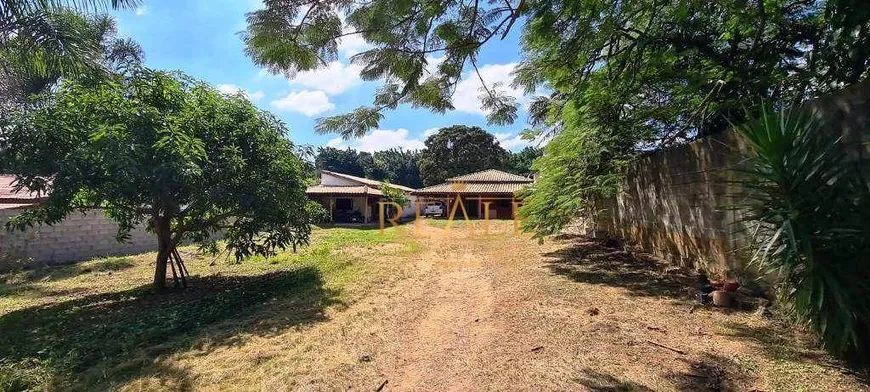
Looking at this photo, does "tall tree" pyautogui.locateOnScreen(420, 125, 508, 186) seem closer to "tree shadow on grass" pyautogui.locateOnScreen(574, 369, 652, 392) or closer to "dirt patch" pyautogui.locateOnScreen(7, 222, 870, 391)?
"dirt patch" pyautogui.locateOnScreen(7, 222, 870, 391)

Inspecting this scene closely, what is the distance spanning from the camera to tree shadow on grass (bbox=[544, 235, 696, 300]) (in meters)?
5.57

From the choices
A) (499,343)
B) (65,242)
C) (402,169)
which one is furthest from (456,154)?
(499,343)

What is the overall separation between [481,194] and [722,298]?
2362 centimetres

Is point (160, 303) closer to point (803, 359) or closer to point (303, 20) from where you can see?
point (303, 20)

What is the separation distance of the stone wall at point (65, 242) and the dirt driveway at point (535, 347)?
9161 mm

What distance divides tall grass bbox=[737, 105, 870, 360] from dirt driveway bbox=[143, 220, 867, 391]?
1.31ft

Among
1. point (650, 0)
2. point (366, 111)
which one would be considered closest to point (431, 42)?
point (366, 111)

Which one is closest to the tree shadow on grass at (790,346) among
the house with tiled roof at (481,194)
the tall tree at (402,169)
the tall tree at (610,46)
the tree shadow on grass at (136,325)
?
the tall tree at (610,46)

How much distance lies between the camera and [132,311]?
575 cm

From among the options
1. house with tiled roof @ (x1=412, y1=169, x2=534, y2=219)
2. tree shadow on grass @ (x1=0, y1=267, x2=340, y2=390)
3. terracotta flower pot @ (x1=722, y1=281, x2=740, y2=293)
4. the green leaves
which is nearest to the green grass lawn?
tree shadow on grass @ (x1=0, y1=267, x2=340, y2=390)

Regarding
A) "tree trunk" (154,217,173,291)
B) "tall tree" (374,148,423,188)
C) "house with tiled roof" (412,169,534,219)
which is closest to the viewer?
"tree trunk" (154,217,173,291)

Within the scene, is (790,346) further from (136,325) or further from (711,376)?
(136,325)

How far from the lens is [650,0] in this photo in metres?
4.57

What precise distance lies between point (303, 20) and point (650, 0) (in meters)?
3.85
